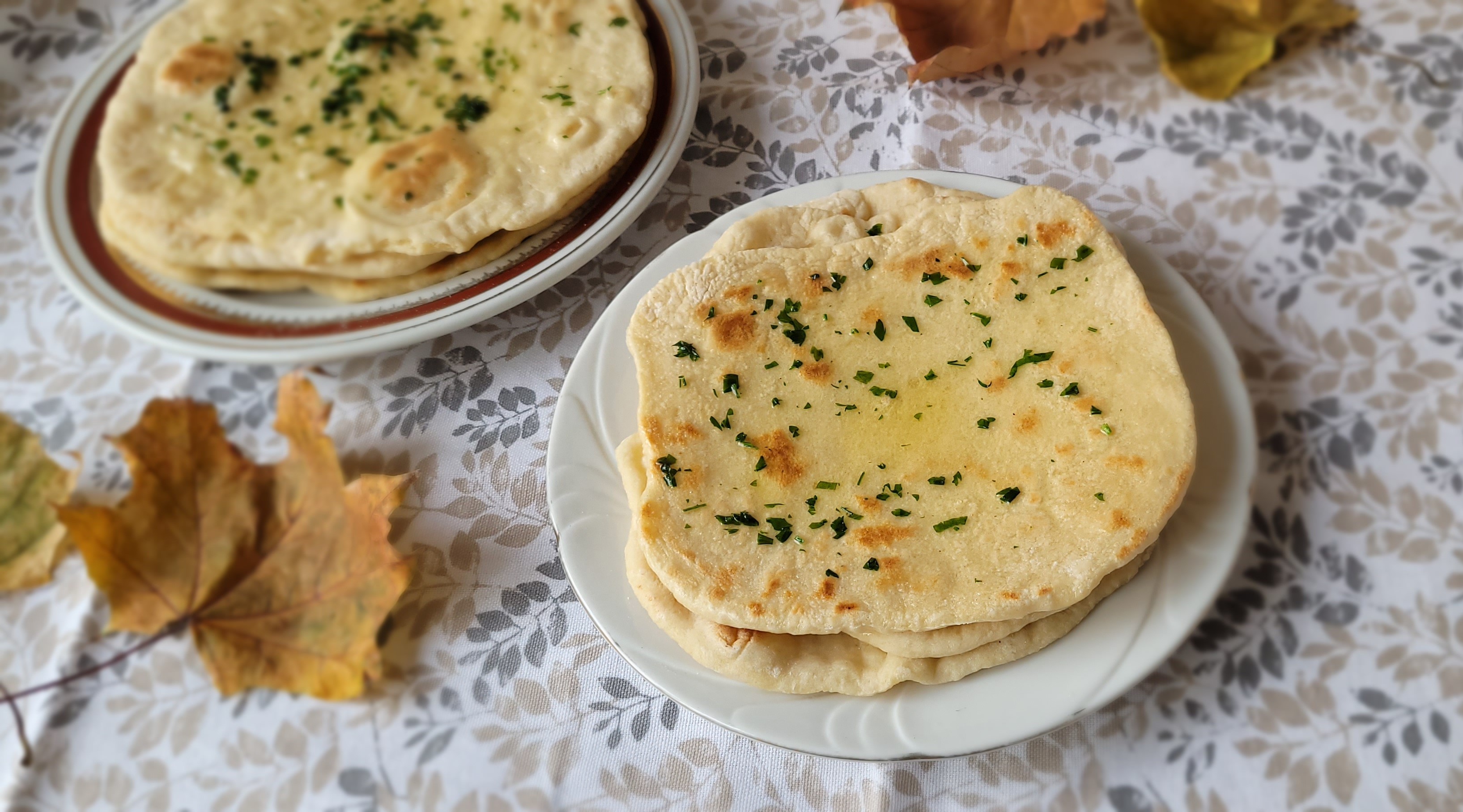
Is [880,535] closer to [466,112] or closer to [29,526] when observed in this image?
[466,112]

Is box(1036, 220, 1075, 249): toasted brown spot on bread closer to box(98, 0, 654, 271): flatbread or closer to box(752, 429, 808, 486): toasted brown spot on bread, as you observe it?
box(752, 429, 808, 486): toasted brown spot on bread

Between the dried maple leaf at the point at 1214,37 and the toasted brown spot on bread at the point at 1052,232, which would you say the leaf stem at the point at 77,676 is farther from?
the dried maple leaf at the point at 1214,37

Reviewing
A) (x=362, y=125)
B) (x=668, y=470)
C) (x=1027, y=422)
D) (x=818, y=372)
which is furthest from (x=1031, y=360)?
(x=362, y=125)

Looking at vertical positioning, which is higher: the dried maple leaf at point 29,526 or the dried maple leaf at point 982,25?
the dried maple leaf at point 982,25

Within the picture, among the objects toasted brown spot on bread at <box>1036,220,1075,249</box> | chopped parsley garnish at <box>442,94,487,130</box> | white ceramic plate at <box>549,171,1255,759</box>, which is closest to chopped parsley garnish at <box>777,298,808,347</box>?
white ceramic plate at <box>549,171,1255,759</box>

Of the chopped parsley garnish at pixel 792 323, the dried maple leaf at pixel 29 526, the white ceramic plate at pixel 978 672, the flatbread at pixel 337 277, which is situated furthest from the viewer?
the flatbread at pixel 337 277

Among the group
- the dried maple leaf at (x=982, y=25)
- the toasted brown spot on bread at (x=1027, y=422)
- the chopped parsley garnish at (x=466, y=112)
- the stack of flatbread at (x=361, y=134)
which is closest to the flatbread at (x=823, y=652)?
the toasted brown spot on bread at (x=1027, y=422)

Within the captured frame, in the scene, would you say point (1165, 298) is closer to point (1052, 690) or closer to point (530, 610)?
point (1052, 690)

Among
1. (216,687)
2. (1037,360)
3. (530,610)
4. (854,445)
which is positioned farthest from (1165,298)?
(216,687)
